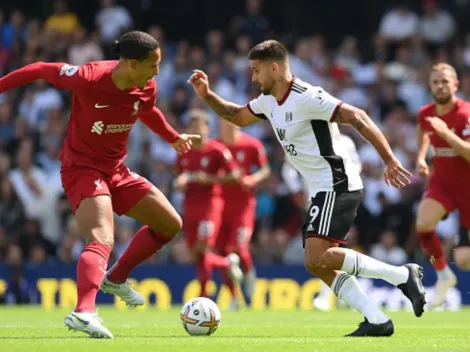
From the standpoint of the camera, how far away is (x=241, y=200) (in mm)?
16516

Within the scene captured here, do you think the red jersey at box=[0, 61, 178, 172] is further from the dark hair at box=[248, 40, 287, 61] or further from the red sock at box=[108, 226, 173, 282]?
the dark hair at box=[248, 40, 287, 61]

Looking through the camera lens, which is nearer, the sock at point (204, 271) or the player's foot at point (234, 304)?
the sock at point (204, 271)

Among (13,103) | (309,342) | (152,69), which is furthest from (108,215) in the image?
(13,103)

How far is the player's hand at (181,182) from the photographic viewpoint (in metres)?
15.6

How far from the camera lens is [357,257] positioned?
9469 mm

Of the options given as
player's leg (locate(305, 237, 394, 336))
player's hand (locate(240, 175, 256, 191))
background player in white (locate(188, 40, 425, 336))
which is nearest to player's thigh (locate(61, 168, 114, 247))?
background player in white (locate(188, 40, 425, 336))

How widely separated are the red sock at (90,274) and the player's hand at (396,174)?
8.44 ft

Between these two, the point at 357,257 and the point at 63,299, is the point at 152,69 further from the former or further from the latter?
the point at 63,299

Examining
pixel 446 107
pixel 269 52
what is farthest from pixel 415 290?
pixel 446 107

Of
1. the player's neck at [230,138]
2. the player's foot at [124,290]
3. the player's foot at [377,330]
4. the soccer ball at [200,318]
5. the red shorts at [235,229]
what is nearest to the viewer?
the player's foot at [377,330]

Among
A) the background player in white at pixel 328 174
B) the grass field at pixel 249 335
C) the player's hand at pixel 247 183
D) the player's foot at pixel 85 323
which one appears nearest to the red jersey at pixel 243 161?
the player's hand at pixel 247 183

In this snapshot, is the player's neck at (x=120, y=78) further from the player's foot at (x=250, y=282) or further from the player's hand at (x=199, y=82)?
the player's foot at (x=250, y=282)

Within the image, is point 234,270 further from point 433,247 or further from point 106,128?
point 106,128

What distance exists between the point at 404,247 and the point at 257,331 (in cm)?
839
